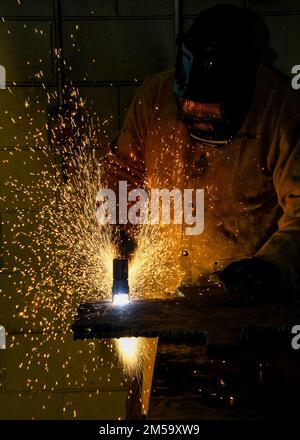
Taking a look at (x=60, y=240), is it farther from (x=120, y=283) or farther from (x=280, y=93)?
(x=280, y=93)

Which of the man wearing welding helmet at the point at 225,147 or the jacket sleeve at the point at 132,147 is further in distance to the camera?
the jacket sleeve at the point at 132,147

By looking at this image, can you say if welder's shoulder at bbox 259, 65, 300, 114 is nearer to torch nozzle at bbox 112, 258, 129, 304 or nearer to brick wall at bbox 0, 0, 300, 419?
brick wall at bbox 0, 0, 300, 419

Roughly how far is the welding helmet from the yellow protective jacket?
252 mm

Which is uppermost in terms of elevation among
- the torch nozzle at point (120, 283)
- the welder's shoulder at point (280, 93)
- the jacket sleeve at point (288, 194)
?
the welder's shoulder at point (280, 93)

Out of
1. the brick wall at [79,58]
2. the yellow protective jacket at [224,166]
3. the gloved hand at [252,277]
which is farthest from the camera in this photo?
the brick wall at [79,58]

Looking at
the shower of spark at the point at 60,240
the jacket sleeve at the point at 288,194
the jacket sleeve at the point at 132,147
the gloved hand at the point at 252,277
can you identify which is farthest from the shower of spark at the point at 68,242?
the gloved hand at the point at 252,277

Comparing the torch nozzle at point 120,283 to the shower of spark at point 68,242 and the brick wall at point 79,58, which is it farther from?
the brick wall at point 79,58

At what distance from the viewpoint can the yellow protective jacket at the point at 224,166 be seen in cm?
383

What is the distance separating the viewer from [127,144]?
4188 millimetres

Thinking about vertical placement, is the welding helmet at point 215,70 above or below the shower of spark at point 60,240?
above

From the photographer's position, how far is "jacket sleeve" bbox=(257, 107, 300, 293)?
3.32m

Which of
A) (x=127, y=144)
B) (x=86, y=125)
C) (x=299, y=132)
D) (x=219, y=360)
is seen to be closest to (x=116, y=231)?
(x=127, y=144)

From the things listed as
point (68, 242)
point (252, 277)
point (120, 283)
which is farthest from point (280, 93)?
point (68, 242)

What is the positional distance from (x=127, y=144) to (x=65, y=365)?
5.80ft
